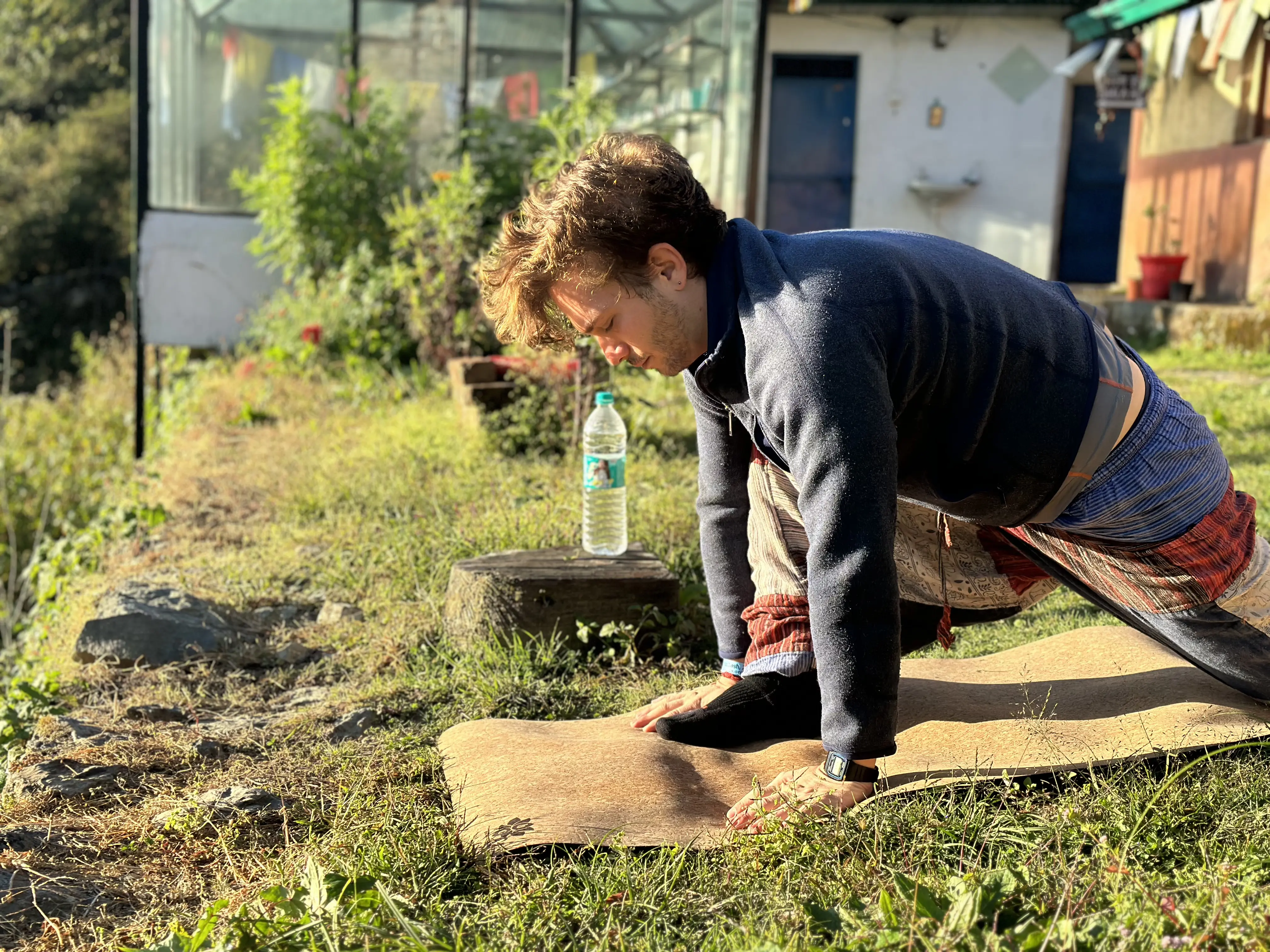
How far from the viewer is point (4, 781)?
272cm

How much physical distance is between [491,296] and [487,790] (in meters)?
0.99

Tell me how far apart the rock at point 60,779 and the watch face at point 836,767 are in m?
1.61

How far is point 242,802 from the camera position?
254 cm

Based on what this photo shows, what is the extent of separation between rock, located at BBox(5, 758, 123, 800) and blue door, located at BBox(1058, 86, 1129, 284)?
41.4ft

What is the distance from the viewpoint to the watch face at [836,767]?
2.18 m

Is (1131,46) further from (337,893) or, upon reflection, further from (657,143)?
(337,893)

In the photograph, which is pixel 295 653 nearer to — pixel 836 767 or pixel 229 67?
pixel 836 767

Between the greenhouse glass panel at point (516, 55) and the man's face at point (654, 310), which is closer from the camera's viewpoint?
the man's face at point (654, 310)

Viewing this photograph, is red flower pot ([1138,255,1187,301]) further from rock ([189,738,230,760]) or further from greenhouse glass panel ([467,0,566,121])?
rock ([189,738,230,760])

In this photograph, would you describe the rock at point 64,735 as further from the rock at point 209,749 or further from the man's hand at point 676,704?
the man's hand at point 676,704

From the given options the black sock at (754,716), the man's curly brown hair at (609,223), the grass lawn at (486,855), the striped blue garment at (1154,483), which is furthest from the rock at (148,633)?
the striped blue garment at (1154,483)

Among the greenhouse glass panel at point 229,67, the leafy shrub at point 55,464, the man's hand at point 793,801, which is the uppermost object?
the greenhouse glass panel at point 229,67

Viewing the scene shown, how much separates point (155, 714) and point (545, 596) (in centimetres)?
108

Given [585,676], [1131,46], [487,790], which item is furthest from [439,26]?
[487,790]
